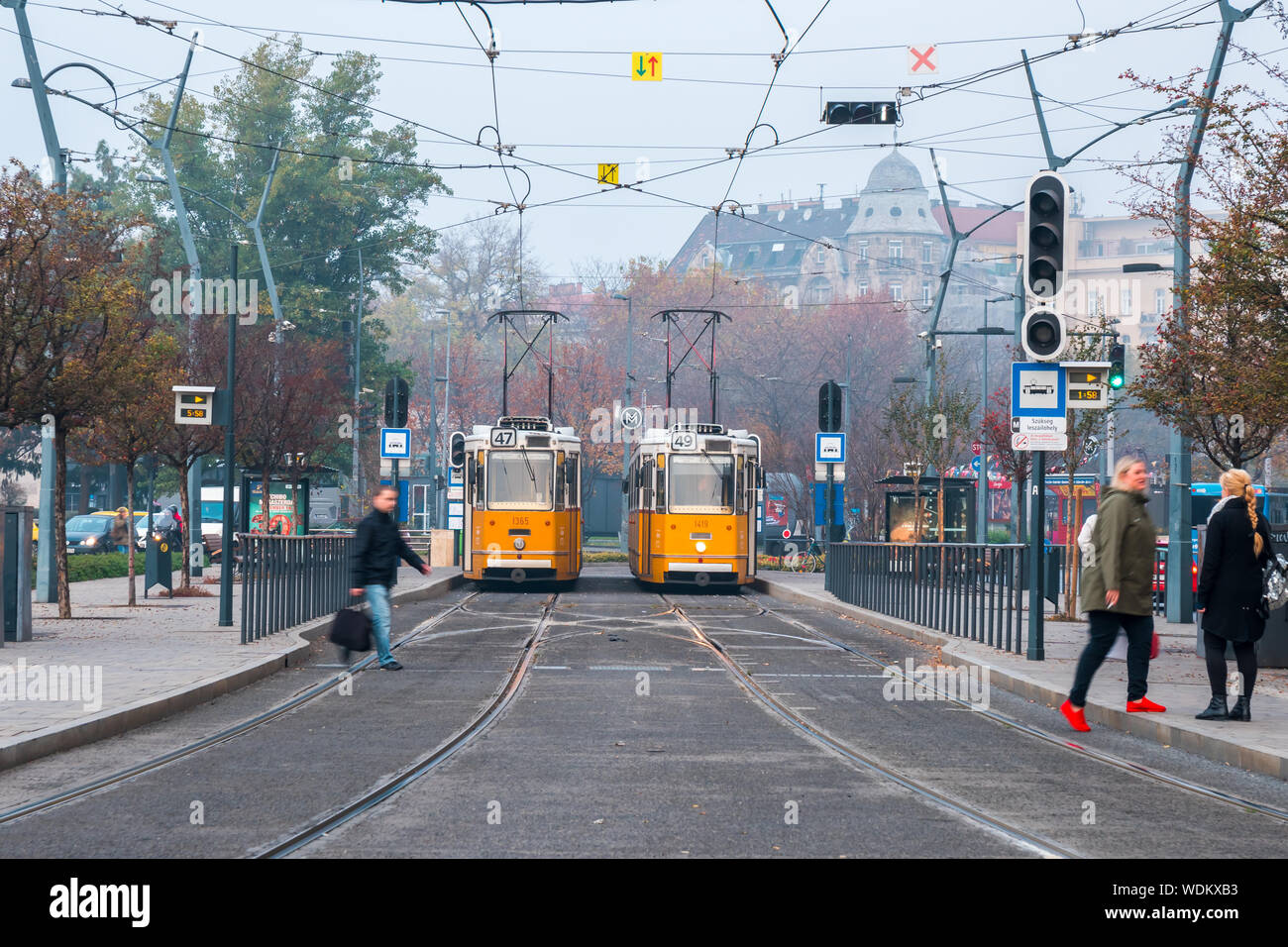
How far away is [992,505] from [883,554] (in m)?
53.5

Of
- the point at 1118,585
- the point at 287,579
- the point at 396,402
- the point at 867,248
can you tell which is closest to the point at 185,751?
the point at 1118,585

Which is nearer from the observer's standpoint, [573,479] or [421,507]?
[573,479]

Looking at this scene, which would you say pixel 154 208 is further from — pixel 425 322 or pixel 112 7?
pixel 425 322

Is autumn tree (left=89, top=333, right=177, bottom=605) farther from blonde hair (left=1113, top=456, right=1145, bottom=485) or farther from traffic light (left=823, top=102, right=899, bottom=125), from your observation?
blonde hair (left=1113, top=456, right=1145, bottom=485)

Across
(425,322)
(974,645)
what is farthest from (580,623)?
(425,322)

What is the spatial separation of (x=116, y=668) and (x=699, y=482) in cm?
1722

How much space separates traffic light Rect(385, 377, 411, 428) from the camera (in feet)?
103

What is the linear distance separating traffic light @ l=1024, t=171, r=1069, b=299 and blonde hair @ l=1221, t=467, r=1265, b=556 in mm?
3499

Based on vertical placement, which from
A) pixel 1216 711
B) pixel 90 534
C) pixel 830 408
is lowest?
pixel 90 534

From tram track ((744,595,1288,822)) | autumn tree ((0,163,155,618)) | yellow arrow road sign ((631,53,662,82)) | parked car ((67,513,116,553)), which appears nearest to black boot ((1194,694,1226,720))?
tram track ((744,595,1288,822))

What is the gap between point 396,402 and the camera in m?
31.5

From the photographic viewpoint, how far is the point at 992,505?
74.8 metres

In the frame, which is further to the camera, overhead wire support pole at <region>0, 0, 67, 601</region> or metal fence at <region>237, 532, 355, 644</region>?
overhead wire support pole at <region>0, 0, 67, 601</region>

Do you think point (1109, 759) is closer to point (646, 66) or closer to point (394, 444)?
point (646, 66)
